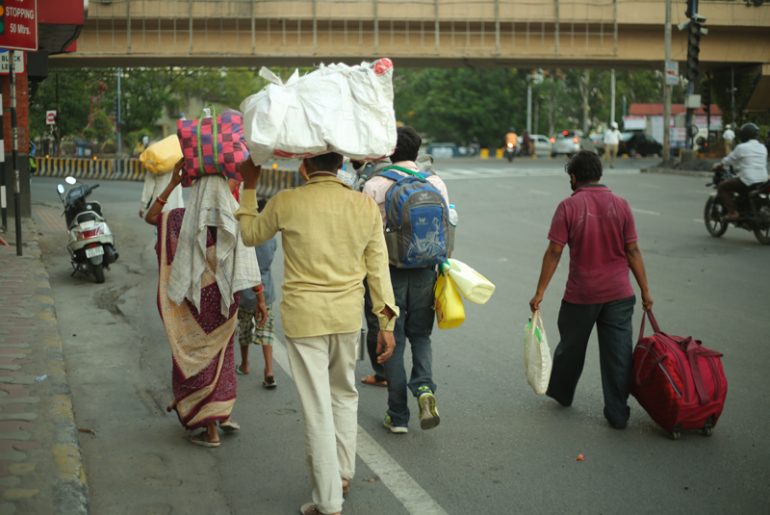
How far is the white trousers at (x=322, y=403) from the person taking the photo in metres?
4.72

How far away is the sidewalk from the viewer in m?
4.79

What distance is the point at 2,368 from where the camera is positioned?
283 inches

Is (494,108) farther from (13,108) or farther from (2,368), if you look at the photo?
(2,368)

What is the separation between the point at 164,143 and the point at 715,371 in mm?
3932

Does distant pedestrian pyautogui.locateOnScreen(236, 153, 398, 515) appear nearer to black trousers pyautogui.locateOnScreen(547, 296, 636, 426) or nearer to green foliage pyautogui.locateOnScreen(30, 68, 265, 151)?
black trousers pyautogui.locateOnScreen(547, 296, 636, 426)

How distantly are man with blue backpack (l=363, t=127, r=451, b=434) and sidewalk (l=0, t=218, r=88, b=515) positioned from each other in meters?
1.88

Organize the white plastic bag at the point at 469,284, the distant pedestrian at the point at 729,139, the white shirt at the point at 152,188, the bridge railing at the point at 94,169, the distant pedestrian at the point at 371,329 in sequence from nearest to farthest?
1. the white plastic bag at the point at 469,284
2. the distant pedestrian at the point at 371,329
3. the white shirt at the point at 152,188
4. the distant pedestrian at the point at 729,139
5. the bridge railing at the point at 94,169

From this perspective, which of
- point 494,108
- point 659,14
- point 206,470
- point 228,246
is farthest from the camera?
point 494,108

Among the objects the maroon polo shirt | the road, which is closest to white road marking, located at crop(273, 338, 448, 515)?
the road

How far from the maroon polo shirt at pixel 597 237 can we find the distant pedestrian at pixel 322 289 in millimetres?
1755

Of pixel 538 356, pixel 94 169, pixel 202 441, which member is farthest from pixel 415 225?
pixel 94 169

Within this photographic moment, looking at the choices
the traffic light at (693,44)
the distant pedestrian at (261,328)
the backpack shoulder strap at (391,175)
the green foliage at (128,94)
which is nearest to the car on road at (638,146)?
the traffic light at (693,44)

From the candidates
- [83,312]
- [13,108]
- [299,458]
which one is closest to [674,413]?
[299,458]

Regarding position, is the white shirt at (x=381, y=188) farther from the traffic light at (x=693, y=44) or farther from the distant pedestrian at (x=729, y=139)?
the distant pedestrian at (x=729, y=139)
